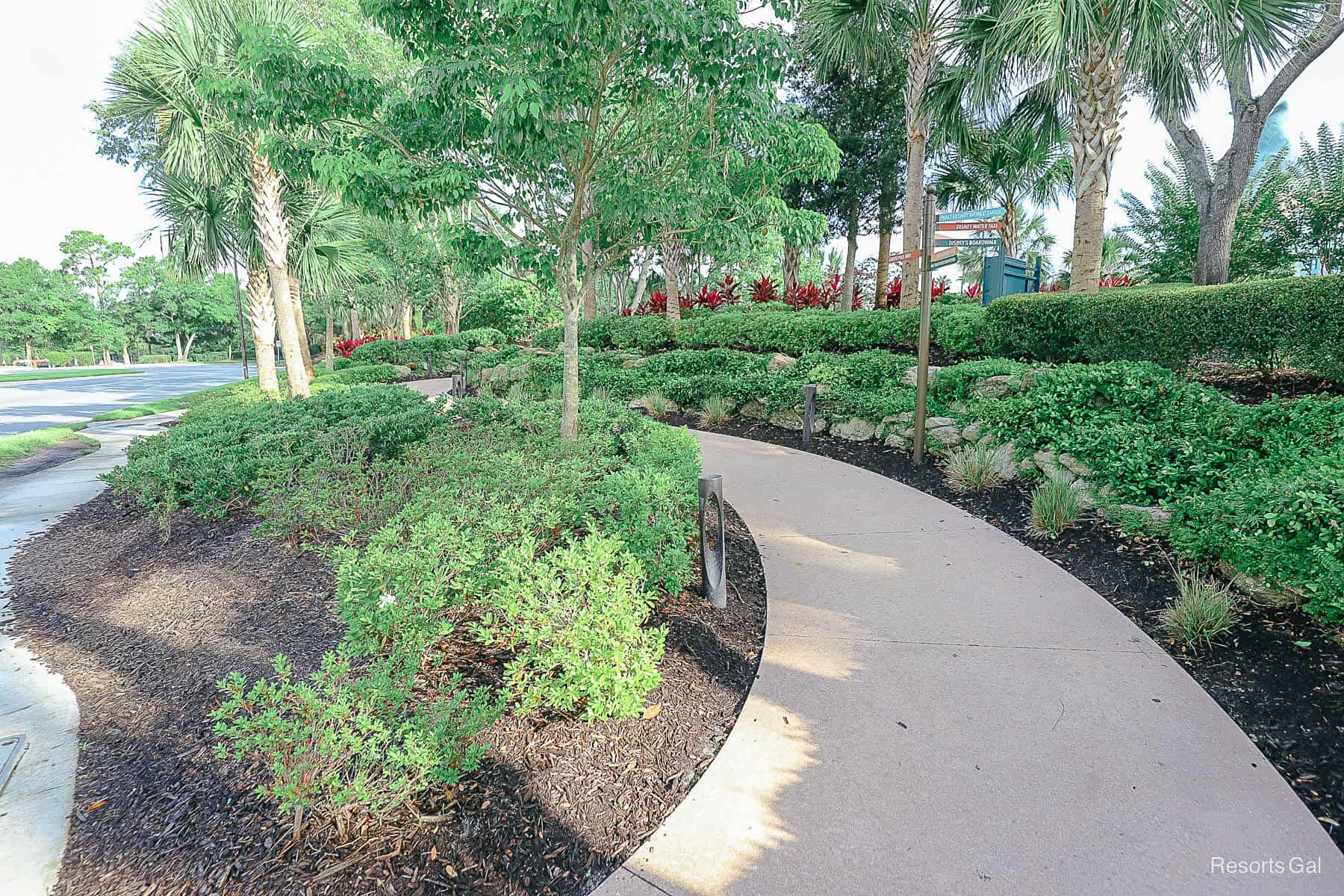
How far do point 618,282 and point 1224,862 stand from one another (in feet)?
123

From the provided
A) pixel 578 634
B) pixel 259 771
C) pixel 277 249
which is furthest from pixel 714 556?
pixel 277 249

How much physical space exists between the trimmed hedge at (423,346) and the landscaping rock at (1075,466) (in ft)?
60.2

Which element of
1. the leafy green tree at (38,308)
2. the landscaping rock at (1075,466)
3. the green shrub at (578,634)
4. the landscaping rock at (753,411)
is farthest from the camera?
the leafy green tree at (38,308)

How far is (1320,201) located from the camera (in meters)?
13.3

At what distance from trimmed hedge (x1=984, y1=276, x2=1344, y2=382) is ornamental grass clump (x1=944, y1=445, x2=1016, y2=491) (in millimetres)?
1738

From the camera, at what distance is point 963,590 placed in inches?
151

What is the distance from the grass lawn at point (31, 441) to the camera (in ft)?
28.6

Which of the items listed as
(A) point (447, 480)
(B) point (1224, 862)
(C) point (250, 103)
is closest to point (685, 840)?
(B) point (1224, 862)

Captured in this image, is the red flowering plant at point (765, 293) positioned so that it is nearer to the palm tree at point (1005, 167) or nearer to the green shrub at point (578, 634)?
the palm tree at point (1005, 167)

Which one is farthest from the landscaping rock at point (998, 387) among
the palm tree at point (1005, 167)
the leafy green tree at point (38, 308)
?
the leafy green tree at point (38, 308)

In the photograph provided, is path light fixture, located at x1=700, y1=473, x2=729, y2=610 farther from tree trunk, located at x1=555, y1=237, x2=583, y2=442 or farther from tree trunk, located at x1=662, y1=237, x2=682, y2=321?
tree trunk, located at x1=662, y1=237, x2=682, y2=321

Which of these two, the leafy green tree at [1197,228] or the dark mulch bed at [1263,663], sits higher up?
the leafy green tree at [1197,228]

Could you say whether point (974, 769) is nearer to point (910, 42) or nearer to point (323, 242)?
→ point (910, 42)

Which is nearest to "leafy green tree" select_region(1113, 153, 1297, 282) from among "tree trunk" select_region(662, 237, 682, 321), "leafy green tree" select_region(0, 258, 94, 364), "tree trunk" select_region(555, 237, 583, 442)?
"tree trunk" select_region(662, 237, 682, 321)
